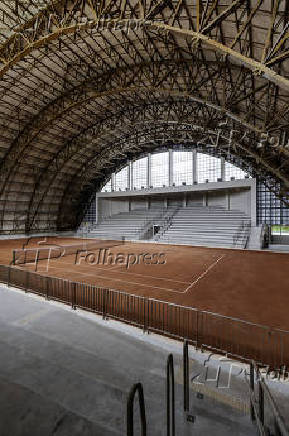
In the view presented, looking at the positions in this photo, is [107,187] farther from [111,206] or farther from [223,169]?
→ [223,169]

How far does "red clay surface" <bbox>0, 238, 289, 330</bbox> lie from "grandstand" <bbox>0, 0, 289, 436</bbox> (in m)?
0.16

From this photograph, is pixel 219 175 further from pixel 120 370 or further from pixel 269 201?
pixel 120 370

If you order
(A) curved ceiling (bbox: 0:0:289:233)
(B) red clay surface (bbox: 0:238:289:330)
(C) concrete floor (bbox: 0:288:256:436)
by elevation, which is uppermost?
(A) curved ceiling (bbox: 0:0:289:233)

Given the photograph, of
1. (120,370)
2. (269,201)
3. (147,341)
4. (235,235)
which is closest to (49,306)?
(147,341)

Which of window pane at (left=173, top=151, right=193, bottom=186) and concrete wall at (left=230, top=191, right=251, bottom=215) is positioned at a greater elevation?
window pane at (left=173, top=151, right=193, bottom=186)

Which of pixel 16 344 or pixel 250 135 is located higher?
pixel 250 135

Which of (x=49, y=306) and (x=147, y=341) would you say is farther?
(x=49, y=306)

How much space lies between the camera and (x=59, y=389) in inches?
160

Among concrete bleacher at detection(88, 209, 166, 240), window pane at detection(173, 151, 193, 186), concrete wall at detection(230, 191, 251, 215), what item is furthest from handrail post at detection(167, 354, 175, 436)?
window pane at detection(173, 151, 193, 186)

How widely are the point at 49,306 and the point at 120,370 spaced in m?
4.73

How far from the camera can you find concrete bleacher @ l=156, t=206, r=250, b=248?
3107 cm

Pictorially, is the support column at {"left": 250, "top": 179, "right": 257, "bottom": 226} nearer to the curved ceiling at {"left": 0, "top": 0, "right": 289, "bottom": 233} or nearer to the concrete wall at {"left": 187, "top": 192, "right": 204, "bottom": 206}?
the curved ceiling at {"left": 0, "top": 0, "right": 289, "bottom": 233}

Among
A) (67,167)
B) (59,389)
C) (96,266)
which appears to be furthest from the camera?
(67,167)

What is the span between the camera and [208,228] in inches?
1344
